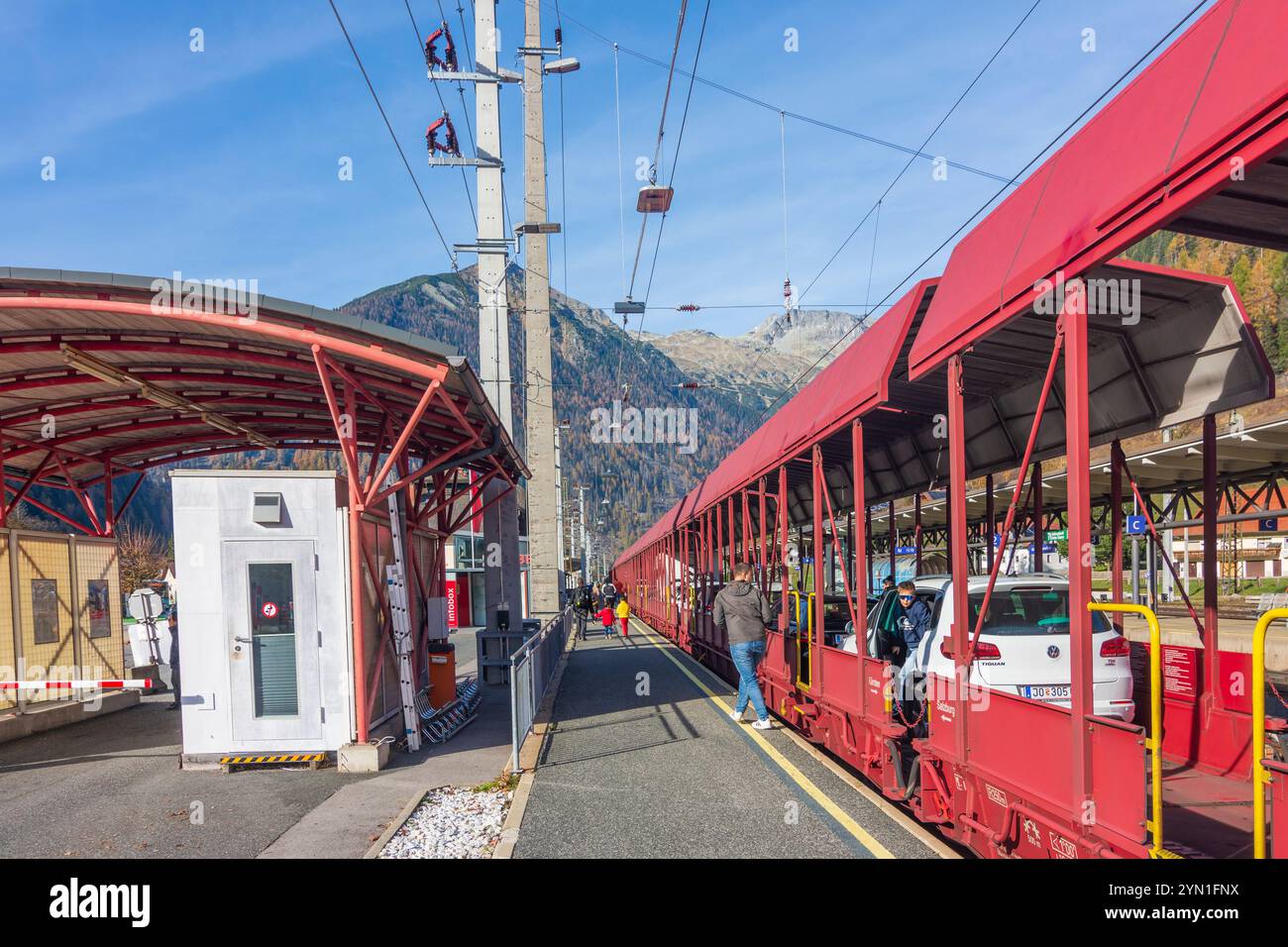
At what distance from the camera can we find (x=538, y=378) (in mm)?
23797

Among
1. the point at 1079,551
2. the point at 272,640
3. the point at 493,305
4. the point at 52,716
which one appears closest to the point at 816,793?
the point at 1079,551

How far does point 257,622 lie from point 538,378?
14268 mm

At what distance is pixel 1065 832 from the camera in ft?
15.0

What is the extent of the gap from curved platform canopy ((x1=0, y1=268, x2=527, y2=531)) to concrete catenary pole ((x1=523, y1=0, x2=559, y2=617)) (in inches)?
221

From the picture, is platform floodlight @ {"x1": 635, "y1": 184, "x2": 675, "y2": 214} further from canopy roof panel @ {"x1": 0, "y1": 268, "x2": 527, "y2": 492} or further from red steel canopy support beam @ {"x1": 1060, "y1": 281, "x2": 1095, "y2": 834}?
red steel canopy support beam @ {"x1": 1060, "y1": 281, "x2": 1095, "y2": 834}

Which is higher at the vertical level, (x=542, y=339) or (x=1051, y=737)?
(x=542, y=339)

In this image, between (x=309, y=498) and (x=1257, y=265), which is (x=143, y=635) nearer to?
(x=309, y=498)

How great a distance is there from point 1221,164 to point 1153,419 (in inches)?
177

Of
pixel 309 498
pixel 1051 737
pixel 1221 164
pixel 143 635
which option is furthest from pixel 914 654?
pixel 143 635

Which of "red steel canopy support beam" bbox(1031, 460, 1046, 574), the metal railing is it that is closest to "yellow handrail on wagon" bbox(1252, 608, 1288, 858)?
"red steel canopy support beam" bbox(1031, 460, 1046, 574)

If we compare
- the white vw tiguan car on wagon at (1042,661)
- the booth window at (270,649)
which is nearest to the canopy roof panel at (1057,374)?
the white vw tiguan car on wagon at (1042,661)

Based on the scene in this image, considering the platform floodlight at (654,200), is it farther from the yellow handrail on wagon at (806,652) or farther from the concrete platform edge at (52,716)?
the concrete platform edge at (52,716)

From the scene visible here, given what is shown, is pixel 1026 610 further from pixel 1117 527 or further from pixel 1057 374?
pixel 1057 374

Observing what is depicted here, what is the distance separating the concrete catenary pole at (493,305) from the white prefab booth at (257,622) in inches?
339
